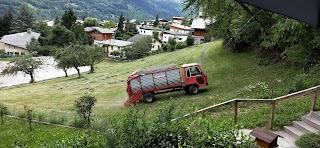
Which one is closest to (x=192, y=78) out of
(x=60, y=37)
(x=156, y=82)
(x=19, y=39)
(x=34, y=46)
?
(x=156, y=82)

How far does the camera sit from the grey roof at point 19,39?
78.7 metres

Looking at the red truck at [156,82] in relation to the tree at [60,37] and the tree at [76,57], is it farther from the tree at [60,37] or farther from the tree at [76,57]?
the tree at [60,37]

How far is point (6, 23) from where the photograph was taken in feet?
303

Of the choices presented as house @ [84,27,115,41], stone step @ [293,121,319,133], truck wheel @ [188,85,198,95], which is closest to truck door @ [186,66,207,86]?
truck wheel @ [188,85,198,95]

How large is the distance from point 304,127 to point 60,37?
73807 millimetres

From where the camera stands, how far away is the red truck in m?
19.2

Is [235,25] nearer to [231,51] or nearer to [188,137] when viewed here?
[231,51]

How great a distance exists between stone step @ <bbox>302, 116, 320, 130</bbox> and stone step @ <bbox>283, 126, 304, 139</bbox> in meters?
0.44

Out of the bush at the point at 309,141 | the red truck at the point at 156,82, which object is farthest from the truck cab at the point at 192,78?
the bush at the point at 309,141

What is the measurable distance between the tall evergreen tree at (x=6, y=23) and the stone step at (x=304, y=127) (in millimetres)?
95348

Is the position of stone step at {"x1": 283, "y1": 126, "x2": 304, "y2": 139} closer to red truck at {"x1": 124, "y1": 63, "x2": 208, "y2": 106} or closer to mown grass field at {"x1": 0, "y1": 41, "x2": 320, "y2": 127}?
mown grass field at {"x1": 0, "y1": 41, "x2": 320, "y2": 127}

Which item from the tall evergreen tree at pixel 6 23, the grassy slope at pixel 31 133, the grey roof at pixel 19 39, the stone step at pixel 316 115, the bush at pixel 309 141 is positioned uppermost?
the tall evergreen tree at pixel 6 23

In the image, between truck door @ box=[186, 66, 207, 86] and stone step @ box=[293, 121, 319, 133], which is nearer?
stone step @ box=[293, 121, 319, 133]

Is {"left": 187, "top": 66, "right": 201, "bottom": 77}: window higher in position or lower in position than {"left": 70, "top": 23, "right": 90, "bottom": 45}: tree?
lower
